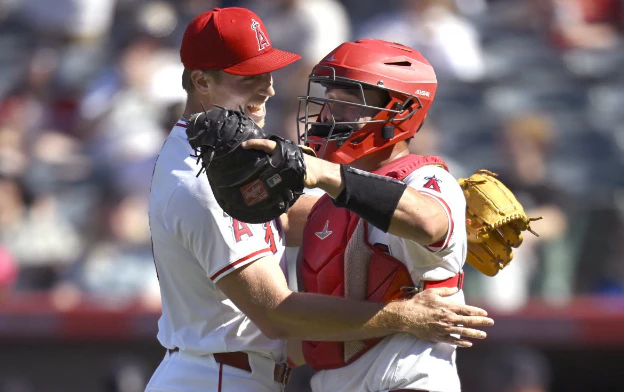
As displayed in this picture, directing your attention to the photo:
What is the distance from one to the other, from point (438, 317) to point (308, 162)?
727mm

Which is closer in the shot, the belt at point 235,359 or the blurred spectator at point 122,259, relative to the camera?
the belt at point 235,359

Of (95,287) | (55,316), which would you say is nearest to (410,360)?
(55,316)

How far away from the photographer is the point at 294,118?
7113mm

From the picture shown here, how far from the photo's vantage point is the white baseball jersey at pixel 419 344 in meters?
3.19

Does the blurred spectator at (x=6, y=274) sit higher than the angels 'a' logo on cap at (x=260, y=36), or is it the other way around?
the angels 'a' logo on cap at (x=260, y=36)

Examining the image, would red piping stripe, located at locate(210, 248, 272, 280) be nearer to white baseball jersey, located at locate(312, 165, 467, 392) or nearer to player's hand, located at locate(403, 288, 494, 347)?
white baseball jersey, located at locate(312, 165, 467, 392)

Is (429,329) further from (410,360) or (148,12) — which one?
(148,12)

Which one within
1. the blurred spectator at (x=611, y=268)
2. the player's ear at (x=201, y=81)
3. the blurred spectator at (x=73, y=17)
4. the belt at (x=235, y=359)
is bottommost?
the blurred spectator at (x=611, y=268)

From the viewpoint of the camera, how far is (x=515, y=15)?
8.95 m

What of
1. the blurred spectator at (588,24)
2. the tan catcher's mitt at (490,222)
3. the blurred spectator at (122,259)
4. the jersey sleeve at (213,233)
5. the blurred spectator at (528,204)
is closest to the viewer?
the jersey sleeve at (213,233)

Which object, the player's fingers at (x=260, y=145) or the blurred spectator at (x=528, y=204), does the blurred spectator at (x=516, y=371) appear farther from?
the player's fingers at (x=260, y=145)

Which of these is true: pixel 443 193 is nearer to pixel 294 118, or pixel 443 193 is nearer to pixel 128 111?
pixel 294 118

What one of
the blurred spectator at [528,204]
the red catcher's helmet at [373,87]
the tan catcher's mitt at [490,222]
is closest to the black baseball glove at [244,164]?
the red catcher's helmet at [373,87]

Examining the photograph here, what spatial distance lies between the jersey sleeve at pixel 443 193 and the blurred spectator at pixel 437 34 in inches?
183
